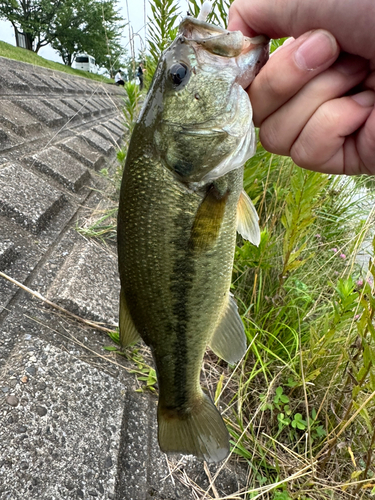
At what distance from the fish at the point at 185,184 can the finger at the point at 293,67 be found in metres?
0.07

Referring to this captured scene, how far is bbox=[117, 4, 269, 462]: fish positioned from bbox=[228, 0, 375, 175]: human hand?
94mm

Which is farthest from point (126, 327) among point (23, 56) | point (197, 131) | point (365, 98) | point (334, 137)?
point (23, 56)

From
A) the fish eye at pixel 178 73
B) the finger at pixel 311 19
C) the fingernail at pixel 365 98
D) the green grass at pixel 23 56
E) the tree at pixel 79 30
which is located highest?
the tree at pixel 79 30

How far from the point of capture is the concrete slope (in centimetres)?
146

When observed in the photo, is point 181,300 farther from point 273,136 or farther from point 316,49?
point 316,49

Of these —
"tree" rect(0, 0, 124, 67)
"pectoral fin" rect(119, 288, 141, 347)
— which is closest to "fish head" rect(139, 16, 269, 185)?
"pectoral fin" rect(119, 288, 141, 347)

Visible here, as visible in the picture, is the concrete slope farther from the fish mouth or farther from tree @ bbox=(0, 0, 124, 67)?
tree @ bbox=(0, 0, 124, 67)

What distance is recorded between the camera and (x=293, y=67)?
1180 mm

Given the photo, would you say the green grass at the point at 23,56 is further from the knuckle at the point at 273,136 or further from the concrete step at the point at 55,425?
the knuckle at the point at 273,136

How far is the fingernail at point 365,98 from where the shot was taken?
130 centimetres

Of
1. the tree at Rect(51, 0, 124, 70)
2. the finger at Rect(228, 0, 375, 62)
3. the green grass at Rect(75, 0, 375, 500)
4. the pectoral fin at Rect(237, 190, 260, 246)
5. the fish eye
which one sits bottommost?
the green grass at Rect(75, 0, 375, 500)

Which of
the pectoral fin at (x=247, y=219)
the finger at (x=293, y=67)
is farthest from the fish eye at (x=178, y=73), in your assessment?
the pectoral fin at (x=247, y=219)

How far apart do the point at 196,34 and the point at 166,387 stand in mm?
1327

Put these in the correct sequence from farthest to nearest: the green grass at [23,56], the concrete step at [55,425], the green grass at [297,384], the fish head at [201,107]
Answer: the green grass at [23,56]
the green grass at [297,384]
the concrete step at [55,425]
the fish head at [201,107]
